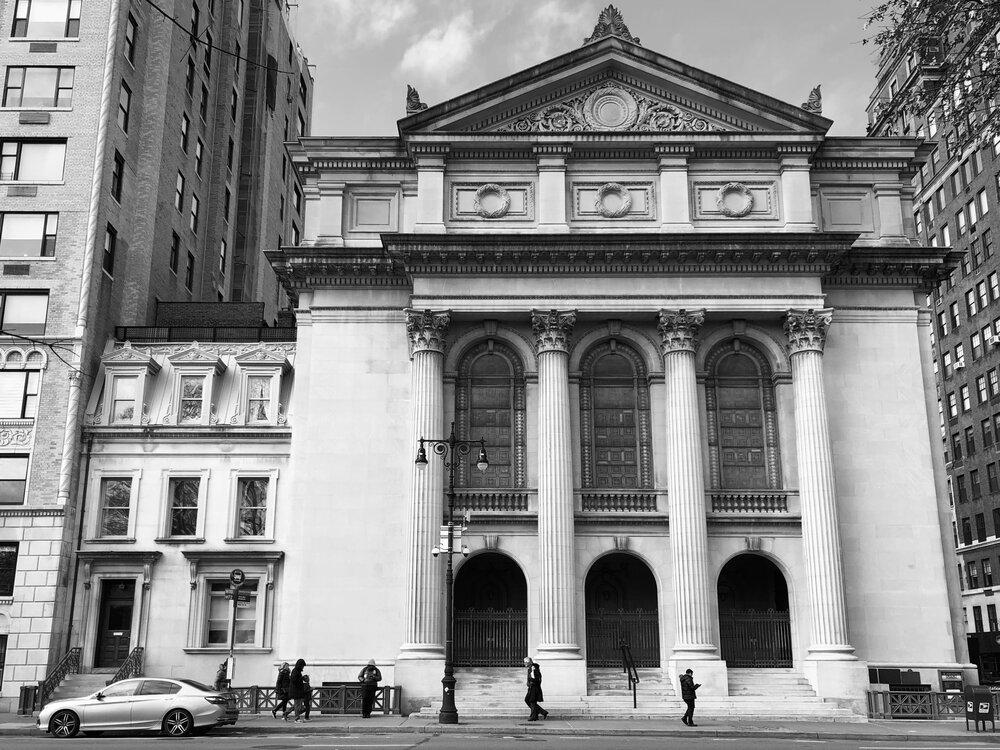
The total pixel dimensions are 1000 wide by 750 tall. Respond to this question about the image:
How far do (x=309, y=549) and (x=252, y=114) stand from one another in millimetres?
36660

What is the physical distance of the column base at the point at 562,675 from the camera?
3350 centimetres

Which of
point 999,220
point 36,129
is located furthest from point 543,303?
point 999,220

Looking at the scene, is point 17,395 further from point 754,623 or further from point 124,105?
point 754,623

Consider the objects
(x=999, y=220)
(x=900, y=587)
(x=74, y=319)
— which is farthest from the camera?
(x=999, y=220)

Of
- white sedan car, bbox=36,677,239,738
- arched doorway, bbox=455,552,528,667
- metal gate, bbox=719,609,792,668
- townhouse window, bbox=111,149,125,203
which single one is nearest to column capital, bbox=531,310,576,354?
arched doorway, bbox=455,552,528,667

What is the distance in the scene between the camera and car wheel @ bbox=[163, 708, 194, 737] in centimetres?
2564

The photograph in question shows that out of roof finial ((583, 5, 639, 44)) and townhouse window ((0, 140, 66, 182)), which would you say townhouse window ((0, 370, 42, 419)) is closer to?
A: townhouse window ((0, 140, 66, 182))

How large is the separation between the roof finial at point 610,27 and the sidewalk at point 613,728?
25339mm

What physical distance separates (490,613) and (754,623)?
9.38 meters

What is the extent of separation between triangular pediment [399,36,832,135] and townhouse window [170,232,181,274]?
16.6 m

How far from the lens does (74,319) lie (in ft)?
130

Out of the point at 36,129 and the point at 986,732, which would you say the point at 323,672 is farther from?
the point at 36,129

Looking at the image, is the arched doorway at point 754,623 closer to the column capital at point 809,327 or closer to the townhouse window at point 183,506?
the column capital at point 809,327

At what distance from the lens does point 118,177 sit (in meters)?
43.4
